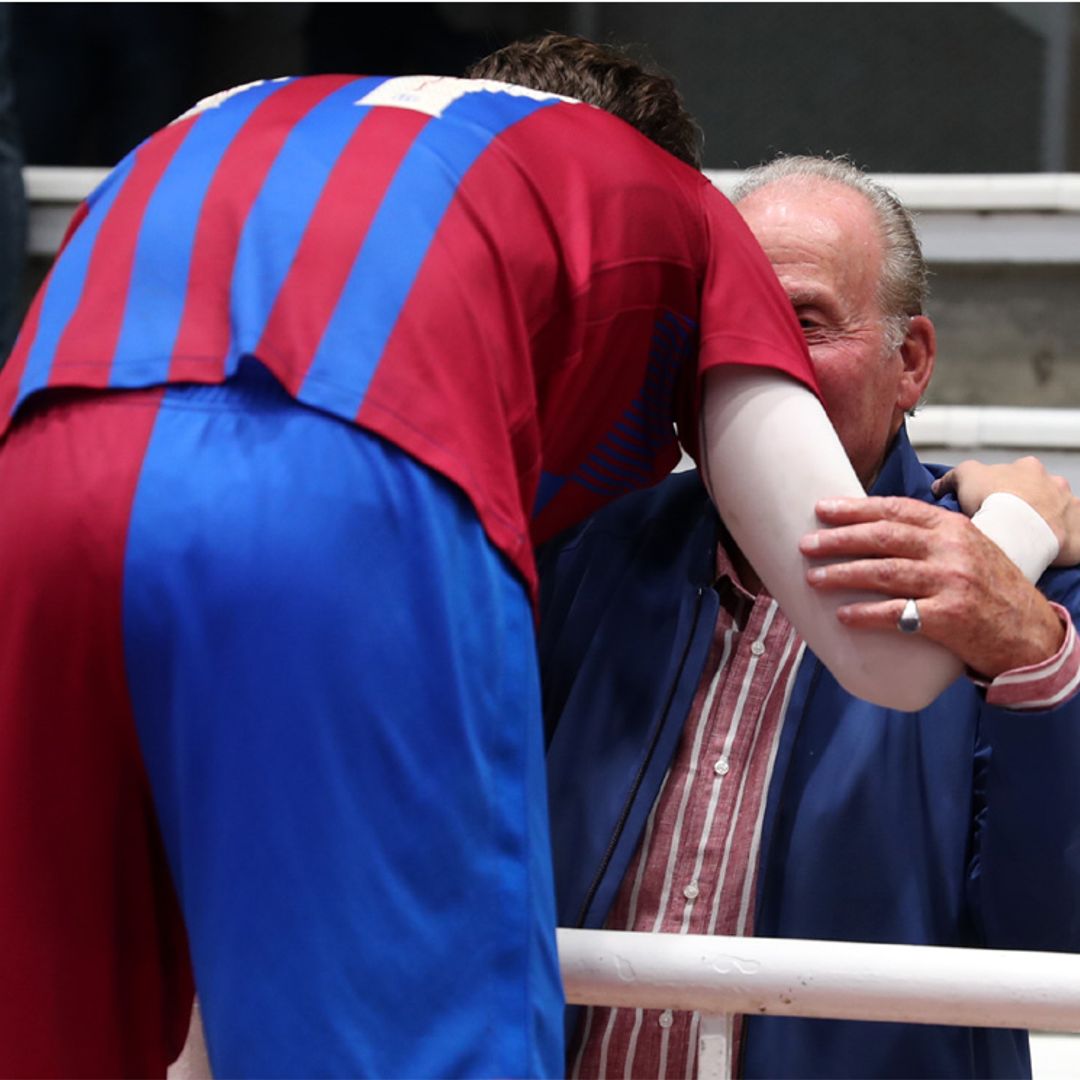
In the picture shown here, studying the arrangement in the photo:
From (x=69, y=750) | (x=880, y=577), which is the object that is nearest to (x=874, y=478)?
(x=880, y=577)

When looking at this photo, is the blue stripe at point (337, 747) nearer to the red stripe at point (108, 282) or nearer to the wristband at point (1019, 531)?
the red stripe at point (108, 282)

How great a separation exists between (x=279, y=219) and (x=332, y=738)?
29cm

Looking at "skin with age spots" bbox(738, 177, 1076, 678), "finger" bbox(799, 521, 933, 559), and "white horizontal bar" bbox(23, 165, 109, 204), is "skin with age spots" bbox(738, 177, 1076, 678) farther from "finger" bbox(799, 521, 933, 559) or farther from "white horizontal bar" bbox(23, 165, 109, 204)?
"white horizontal bar" bbox(23, 165, 109, 204)

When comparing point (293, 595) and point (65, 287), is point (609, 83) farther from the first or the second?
point (293, 595)

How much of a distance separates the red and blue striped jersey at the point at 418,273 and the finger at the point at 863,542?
106mm

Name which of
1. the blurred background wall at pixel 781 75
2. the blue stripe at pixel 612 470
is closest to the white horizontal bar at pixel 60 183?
the blurred background wall at pixel 781 75

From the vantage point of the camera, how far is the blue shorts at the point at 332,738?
94 cm

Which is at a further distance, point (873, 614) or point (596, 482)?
point (596, 482)

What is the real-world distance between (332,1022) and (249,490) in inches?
11.1

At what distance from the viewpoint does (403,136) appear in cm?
105

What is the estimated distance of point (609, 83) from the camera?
4.46ft

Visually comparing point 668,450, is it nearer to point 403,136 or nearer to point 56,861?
point 403,136

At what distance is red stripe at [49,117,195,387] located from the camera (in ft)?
3.36

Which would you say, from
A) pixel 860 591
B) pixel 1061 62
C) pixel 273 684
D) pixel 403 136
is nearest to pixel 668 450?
pixel 860 591
